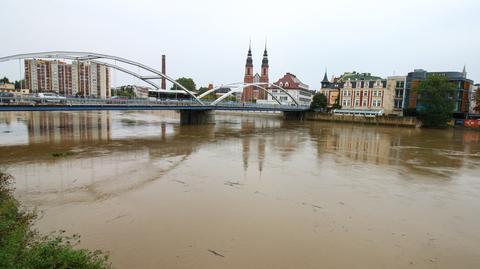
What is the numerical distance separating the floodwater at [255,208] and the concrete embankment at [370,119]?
1216 inches

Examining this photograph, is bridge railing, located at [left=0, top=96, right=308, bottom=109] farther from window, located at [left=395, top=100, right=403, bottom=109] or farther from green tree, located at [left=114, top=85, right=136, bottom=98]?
green tree, located at [left=114, top=85, right=136, bottom=98]

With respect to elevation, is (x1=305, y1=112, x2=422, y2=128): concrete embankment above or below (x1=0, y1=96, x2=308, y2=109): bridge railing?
below

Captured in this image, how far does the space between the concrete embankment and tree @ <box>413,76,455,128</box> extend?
2110mm

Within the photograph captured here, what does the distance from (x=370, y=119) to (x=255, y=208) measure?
47581mm

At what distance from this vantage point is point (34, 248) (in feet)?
18.9

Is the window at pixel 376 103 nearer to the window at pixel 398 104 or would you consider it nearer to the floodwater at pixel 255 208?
the window at pixel 398 104

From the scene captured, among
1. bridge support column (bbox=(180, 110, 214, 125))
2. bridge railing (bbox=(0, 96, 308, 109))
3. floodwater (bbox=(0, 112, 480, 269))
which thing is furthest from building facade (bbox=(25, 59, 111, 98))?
floodwater (bbox=(0, 112, 480, 269))

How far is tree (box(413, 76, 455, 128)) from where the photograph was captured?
1698 inches

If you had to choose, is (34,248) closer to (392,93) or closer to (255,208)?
(255,208)

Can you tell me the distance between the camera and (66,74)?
2899 inches

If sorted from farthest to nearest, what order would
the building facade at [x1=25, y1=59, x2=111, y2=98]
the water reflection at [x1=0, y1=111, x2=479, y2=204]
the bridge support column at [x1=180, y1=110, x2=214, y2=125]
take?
the building facade at [x1=25, y1=59, x2=111, y2=98]
the bridge support column at [x1=180, y1=110, x2=214, y2=125]
the water reflection at [x1=0, y1=111, x2=479, y2=204]

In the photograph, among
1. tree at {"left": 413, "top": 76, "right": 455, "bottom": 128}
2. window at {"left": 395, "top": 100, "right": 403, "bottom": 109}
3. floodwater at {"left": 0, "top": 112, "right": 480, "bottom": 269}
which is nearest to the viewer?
floodwater at {"left": 0, "top": 112, "right": 480, "bottom": 269}

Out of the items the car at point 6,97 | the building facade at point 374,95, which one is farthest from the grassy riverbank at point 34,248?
the building facade at point 374,95

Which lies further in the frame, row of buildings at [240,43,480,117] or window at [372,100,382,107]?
window at [372,100,382,107]
